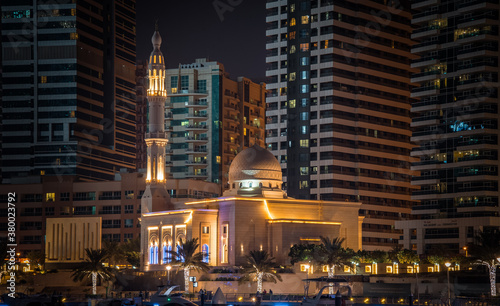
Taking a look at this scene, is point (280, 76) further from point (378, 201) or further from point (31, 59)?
point (31, 59)

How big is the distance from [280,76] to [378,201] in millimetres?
26052

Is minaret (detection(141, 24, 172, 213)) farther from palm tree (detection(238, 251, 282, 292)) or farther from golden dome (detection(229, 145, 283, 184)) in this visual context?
palm tree (detection(238, 251, 282, 292))

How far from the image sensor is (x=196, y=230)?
11956 cm

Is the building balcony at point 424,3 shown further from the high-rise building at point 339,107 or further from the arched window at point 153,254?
the arched window at point 153,254

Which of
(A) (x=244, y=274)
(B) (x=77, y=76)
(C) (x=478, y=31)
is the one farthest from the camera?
(B) (x=77, y=76)

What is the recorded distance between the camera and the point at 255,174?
125 metres

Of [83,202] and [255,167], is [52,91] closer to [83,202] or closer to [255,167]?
[83,202]

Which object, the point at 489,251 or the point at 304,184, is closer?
the point at 489,251

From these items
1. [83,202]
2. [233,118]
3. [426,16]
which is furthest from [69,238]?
[426,16]

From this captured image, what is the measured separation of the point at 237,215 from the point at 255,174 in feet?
27.0

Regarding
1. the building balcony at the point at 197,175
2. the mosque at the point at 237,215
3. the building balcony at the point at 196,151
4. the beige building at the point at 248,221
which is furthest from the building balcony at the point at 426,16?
the building balcony at the point at 197,175

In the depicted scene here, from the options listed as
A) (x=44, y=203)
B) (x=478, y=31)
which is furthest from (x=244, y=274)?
(x=44, y=203)

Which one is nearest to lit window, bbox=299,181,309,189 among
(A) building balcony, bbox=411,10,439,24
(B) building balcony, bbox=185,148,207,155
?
(A) building balcony, bbox=411,10,439,24

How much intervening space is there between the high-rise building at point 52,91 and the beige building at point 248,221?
184 ft
